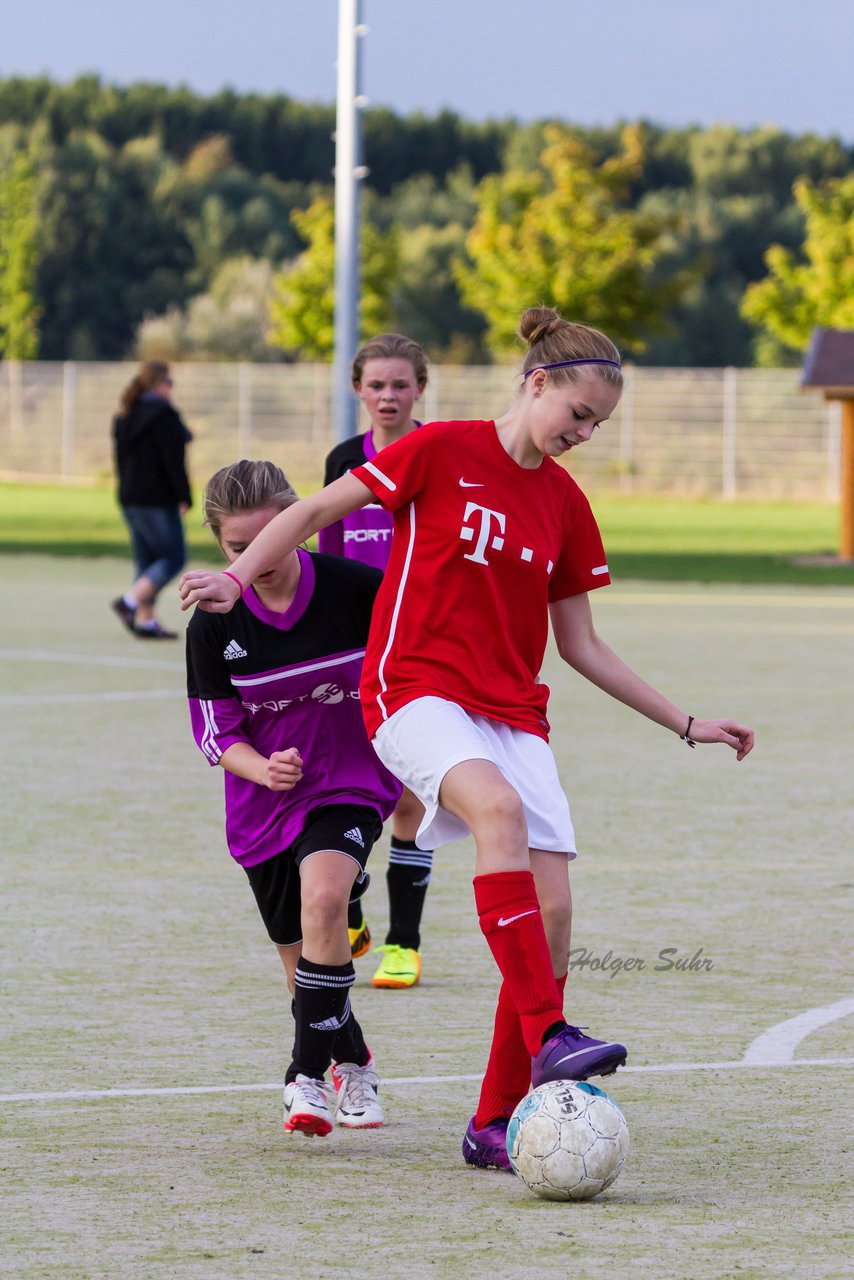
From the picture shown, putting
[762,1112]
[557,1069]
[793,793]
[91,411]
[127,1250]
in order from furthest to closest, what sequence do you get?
[91,411] < [793,793] < [762,1112] < [557,1069] < [127,1250]

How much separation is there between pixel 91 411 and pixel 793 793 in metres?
44.2

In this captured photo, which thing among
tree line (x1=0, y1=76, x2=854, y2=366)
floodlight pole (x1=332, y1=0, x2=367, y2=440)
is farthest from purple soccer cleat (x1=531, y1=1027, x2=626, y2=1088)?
tree line (x1=0, y1=76, x2=854, y2=366)

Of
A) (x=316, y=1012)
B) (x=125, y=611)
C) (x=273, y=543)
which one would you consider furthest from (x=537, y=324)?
(x=125, y=611)

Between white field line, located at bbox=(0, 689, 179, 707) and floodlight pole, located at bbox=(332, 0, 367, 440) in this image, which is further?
floodlight pole, located at bbox=(332, 0, 367, 440)

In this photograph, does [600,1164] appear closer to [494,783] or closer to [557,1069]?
[557,1069]

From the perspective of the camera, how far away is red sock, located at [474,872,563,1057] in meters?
4.24

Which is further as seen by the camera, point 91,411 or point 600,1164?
point 91,411

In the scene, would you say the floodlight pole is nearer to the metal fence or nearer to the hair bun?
the hair bun

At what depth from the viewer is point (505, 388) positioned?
48.2m

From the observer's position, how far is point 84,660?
1535cm

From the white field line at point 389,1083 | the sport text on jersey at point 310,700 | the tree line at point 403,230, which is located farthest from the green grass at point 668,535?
the sport text on jersey at point 310,700

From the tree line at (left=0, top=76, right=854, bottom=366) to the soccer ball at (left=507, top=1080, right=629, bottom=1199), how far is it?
47176 millimetres

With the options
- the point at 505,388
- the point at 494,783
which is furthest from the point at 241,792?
the point at 505,388

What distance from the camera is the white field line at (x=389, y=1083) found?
500 cm
